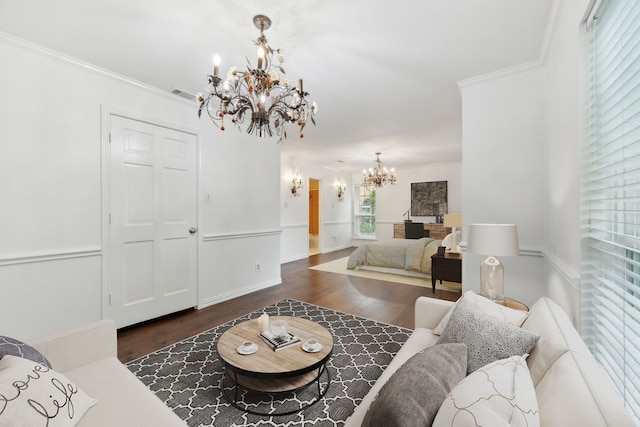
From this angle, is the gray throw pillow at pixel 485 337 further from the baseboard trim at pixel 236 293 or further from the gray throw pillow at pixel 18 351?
the baseboard trim at pixel 236 293

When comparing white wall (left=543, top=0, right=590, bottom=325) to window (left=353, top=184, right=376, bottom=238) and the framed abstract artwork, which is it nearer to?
the framed abstract artwork

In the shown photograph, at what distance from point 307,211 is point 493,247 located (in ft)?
18.3

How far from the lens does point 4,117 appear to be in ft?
7.18

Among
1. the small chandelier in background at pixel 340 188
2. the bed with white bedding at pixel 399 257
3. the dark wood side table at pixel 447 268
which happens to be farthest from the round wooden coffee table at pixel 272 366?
the small chandelier in background at pixel 340 188

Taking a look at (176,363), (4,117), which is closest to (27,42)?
(4,117)

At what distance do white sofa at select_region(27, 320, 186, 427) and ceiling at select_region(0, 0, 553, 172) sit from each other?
2.12 metres

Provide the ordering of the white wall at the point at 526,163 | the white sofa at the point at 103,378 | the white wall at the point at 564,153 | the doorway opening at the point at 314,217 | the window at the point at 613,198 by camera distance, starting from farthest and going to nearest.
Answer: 1. the doorway opening at the point at 314,217
2. the white wall at the point at 526,163
3. the white wall at the point at 564,153
4. the white sofa at the point at 103,378
5. the window at the point at 613,198

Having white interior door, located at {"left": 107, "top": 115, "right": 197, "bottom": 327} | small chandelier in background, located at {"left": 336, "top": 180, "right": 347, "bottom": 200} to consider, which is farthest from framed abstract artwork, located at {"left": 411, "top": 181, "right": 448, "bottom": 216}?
white interior door, located at {"left": 107, "top": 115, "right": 197, "bottom": 327}

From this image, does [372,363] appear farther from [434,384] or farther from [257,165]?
[257,165]

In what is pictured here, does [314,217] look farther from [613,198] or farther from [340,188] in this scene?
[613,198]

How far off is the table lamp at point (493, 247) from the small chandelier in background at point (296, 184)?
5004 millimetres

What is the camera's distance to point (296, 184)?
6.71 metres

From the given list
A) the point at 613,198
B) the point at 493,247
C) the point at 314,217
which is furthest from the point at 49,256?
the point at 314,217

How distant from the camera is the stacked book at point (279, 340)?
5.94 feet
